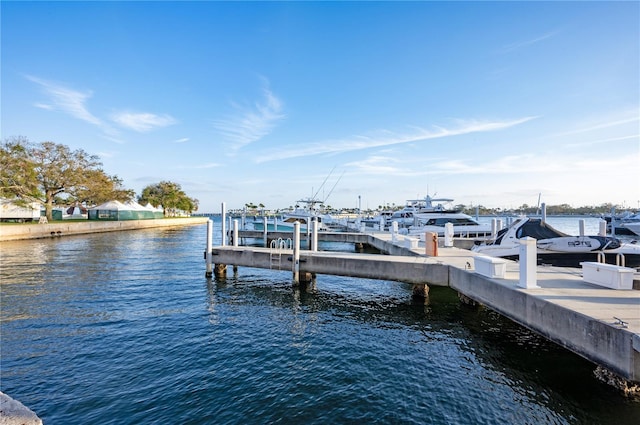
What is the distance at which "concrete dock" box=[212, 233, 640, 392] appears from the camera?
5438 millimetres

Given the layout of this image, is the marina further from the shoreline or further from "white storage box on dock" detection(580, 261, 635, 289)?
the shoreline

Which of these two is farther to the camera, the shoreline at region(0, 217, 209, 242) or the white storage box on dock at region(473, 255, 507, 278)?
the shoreline at region(0, 217, 209, 242)

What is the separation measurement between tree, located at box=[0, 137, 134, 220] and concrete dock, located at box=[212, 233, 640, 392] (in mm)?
47958

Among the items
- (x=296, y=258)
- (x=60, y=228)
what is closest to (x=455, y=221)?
(x=296, y=258)

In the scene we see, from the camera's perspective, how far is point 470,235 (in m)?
30.0

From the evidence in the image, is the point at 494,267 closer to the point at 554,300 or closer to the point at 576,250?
the point at 554,300

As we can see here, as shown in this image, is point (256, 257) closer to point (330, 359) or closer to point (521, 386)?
point (330, 359)

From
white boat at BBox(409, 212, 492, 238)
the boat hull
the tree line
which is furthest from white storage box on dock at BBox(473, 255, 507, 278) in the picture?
the tree line

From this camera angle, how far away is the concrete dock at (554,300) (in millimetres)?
5438

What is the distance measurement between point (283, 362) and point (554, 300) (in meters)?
6.46

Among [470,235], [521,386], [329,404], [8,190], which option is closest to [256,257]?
[329,404]

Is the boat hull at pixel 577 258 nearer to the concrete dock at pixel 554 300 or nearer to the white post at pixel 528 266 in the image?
the concrete dock at pixel 554 300

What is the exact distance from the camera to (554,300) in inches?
279

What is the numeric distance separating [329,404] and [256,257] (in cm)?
1062
